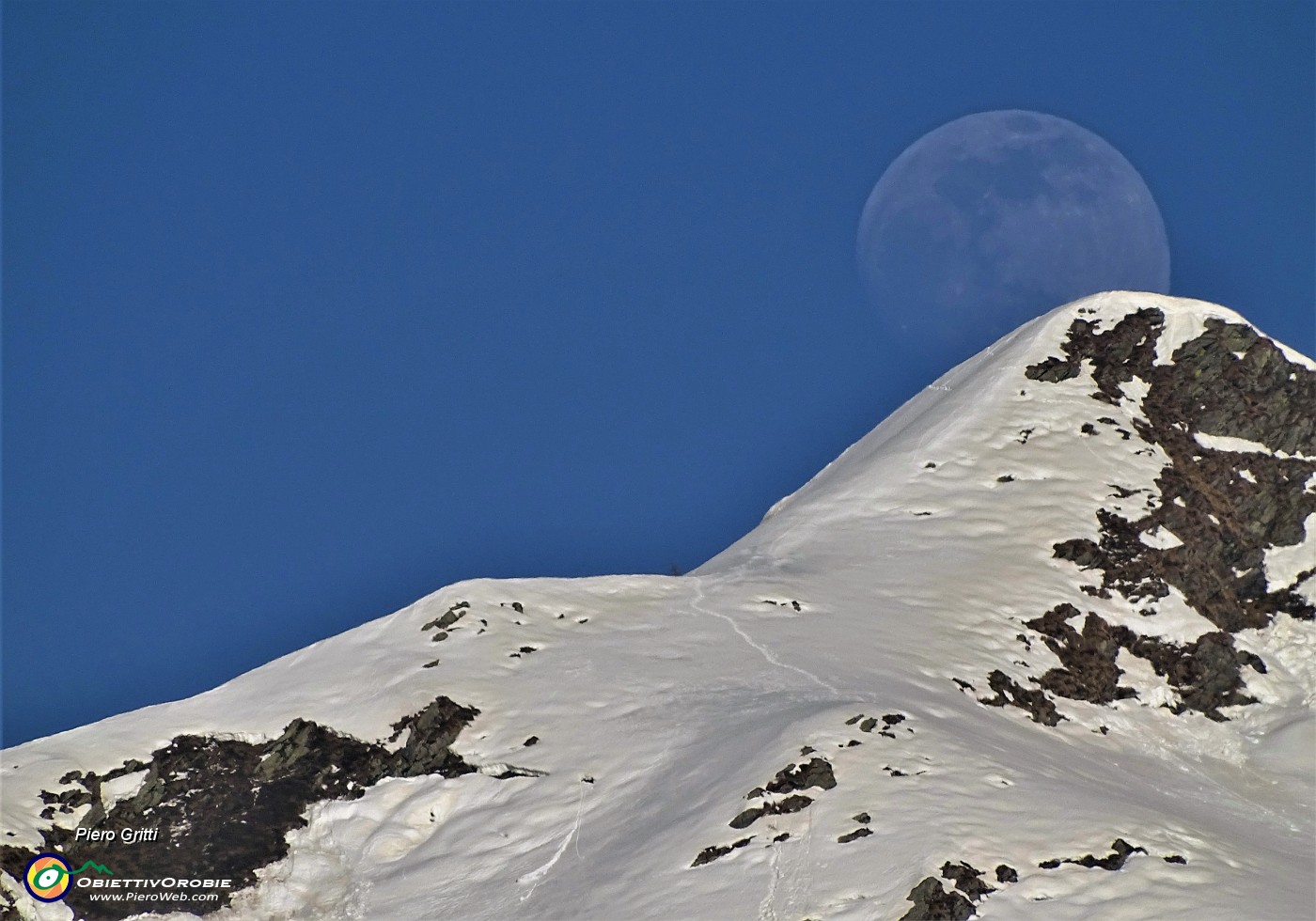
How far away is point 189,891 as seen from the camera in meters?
30.9

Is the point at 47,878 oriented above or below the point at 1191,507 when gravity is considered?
below

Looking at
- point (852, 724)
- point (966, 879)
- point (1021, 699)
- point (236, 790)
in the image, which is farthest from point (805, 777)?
point (236, 790)

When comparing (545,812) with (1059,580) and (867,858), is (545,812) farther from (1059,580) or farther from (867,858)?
(1059,580)

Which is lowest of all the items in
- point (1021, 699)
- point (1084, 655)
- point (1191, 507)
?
point (1021, 699)

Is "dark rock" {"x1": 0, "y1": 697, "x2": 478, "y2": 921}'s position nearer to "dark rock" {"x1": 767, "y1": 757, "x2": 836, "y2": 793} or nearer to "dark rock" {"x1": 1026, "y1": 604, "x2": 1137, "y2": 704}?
"dark rock" {"x1": 767, "y1": 757, "x2": 836, "y2": 793}

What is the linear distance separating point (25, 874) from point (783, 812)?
46.4ft

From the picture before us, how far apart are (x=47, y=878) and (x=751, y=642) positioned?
15.2m

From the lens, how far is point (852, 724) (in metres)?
30.4

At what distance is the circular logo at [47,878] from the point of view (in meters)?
30.6

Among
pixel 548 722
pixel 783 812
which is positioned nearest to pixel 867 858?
pixel 783 812

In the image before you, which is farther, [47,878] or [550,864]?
[47,878]

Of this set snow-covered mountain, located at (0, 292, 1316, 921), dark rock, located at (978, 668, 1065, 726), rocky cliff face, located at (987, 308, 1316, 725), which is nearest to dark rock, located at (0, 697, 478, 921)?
snow-covered mountain, located at (0, 292, 1316, 921)

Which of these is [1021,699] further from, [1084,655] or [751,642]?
[751,642]

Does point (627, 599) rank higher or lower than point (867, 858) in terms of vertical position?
higher
